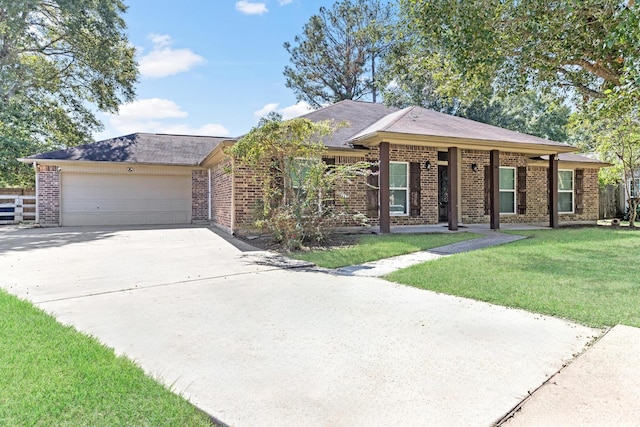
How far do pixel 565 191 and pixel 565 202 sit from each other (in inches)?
17.3

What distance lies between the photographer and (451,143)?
11.7m

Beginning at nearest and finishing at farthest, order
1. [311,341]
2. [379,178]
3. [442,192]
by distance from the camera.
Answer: [311,341]
[379,178]
[442,192]

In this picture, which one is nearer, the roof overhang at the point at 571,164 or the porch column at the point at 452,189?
the porch column at the point at 452,189

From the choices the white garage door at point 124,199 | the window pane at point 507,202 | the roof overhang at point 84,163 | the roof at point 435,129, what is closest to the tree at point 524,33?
the roof at point 435,129

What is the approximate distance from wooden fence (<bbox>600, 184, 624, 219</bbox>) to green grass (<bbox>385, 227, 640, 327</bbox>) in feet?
38.4

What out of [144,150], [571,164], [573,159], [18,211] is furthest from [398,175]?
[18,211]

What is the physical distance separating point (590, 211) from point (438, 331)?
16013mm

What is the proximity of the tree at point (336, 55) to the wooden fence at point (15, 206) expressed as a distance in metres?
18.4

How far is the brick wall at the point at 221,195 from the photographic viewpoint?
1177 centimetres

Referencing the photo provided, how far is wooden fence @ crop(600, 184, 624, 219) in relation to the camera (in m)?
19.0

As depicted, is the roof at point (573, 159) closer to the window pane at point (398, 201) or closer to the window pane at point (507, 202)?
the window pane at point (507, 202)

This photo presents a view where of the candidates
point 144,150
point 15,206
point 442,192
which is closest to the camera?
point 442,192

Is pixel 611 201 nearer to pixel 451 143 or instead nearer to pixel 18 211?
pixel 451 143

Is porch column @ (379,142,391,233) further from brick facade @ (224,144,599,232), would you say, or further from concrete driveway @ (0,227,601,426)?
concrete driveway @ (0,227,601,426)
